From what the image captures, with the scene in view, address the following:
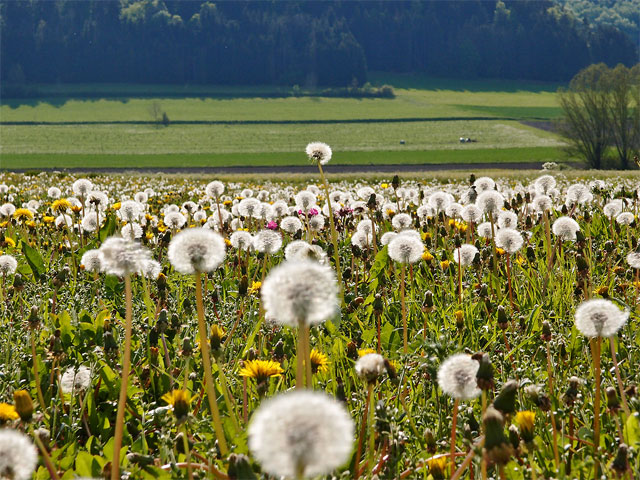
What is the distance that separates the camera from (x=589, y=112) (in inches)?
1724

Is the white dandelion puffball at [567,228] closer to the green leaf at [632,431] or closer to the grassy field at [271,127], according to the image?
the green leaf at [632,431]

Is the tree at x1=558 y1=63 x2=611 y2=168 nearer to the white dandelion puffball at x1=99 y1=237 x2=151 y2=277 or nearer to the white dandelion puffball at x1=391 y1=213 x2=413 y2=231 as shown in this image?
the white dandelion puffball at x1=391 y1=213 x2=413 y2=231

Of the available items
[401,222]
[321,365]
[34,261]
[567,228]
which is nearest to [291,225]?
[401,222]

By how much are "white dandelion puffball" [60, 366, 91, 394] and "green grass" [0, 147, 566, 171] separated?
50.6 m

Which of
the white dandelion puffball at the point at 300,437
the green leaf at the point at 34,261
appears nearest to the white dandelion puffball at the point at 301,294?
the white dandelion puffball at the point at 300,437

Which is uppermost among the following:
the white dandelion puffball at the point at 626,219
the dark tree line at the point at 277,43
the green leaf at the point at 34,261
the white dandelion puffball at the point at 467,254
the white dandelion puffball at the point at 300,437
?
the dark tree line at the point at 277,43

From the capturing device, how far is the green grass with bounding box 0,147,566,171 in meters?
52.7

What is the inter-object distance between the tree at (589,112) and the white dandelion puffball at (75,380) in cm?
4615

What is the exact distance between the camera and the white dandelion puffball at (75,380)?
232 centimetres

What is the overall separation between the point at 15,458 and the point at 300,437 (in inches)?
24.8

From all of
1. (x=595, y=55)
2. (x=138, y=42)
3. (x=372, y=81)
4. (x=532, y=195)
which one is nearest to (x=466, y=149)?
(x=532, y=195)

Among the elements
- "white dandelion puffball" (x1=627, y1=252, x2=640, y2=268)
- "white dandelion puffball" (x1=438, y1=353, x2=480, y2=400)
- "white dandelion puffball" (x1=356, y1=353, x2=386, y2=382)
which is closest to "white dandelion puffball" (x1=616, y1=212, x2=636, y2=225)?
"white dandelion puffball" (x1=627, y1=252, x2=640, y2=268)

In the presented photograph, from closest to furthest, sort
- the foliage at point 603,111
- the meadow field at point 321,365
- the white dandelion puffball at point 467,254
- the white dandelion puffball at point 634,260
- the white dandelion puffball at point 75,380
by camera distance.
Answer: the meadow field at point 321,365, the white dandelion puffball at point 75,380, the white dandelion puffball at point 634,260, the white dandelion puffball at point 467,254, the foliage at point 603,111

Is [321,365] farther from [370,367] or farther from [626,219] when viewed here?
[626,219]
